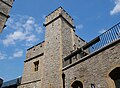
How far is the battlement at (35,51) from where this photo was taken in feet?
46.8

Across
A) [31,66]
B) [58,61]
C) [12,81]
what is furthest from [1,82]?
[58,61]

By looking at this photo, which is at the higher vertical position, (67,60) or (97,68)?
(67,60)

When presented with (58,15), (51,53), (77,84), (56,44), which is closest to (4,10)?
(58,15)

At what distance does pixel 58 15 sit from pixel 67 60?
4.83 m

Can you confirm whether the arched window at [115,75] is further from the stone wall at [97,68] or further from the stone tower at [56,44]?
the stone tower at [56,44]

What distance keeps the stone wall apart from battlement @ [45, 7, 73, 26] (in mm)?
5842

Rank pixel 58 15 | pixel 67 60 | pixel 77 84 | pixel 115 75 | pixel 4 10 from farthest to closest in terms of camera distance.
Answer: pixel 4 10 < pixel 58 15 < pixel 67 60 < pixel 77 84 < pixel 115 75

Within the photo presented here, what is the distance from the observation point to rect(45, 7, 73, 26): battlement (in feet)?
46.3

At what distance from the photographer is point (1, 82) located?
18.2 metres

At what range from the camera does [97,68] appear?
8.55 meters

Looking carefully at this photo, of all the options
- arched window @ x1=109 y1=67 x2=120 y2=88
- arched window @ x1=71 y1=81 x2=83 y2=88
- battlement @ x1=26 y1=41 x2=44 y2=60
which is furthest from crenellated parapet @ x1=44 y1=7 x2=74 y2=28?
arched window @ x1=109 y1=67 x2=120 y2=88

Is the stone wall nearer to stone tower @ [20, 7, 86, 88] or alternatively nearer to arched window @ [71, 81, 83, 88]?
arched window @ [71, 81, 83, 88]

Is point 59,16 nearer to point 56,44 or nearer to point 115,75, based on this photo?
point 56,44

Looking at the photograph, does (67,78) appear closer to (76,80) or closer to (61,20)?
(76,80)
